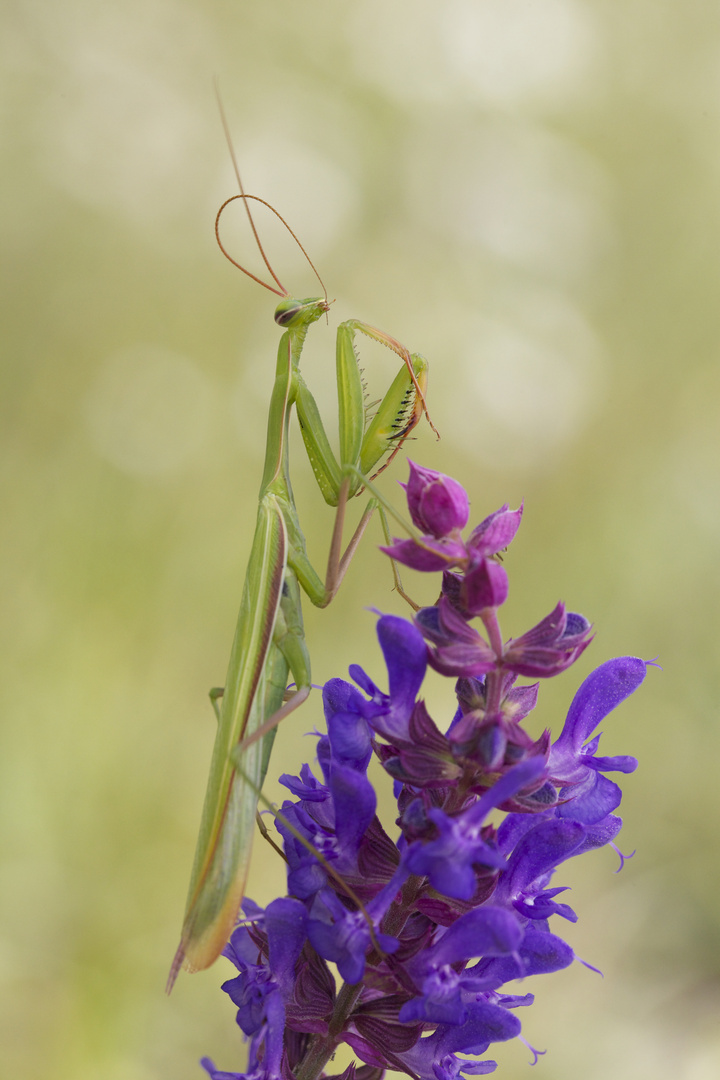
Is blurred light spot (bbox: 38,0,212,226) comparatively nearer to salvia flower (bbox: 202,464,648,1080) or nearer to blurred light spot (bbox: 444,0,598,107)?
blurred light spot (bbox: 444,0,598,107)

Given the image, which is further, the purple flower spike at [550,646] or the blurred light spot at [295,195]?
the blurred light spot at [295,195]

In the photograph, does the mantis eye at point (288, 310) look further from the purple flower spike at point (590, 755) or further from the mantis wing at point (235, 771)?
the purple flower spike at point (590, 755)

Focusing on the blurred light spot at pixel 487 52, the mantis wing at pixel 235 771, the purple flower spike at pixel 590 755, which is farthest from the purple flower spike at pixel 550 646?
the blurred light spot at pixel 487 52

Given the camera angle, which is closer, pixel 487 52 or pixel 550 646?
pixel 550 646

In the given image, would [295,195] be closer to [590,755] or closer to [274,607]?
[274,607]

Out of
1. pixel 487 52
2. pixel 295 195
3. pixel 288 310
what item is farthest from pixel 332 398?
pixel 487 52
